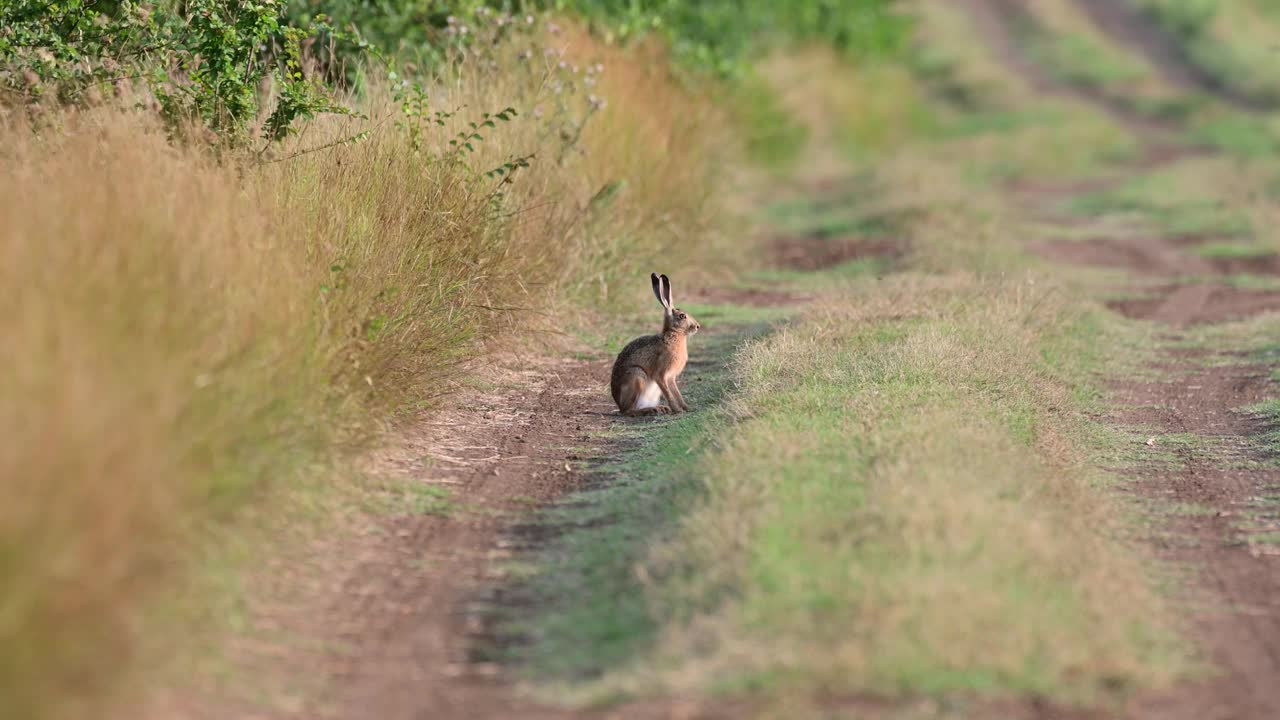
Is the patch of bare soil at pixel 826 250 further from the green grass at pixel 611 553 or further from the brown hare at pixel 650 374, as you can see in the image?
the green grass at pixel 611 553

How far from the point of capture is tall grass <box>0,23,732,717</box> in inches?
186

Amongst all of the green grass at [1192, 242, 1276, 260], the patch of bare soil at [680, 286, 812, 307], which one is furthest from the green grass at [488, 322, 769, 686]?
the green grass at [1192, 242, 1276, 260]

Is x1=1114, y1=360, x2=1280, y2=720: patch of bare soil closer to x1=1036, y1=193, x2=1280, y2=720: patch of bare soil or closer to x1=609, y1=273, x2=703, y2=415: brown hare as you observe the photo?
x1=1036, y1=193, x2=1280, y2=720: patch of bare soil

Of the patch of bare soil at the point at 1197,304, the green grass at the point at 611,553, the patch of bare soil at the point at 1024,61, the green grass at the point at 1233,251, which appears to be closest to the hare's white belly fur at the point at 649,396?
the green grass at the point at 611,553

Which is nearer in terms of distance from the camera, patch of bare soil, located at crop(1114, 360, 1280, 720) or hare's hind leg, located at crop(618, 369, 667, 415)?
patch of bare soil, located at crop(1114, 360, 1280, 720)

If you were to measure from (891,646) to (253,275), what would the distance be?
2.99 meters

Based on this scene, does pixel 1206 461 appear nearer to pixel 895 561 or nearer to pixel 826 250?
pixel 895 561

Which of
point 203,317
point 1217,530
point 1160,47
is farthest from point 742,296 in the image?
point 1160,47

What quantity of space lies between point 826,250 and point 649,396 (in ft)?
24.7

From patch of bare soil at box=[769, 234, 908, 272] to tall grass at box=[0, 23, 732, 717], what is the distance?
4010mm

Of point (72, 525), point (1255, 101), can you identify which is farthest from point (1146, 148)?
point (72, 525)

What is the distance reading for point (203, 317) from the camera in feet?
20.8

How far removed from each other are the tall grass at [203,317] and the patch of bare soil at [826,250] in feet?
13.2

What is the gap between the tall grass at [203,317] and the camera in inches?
186
